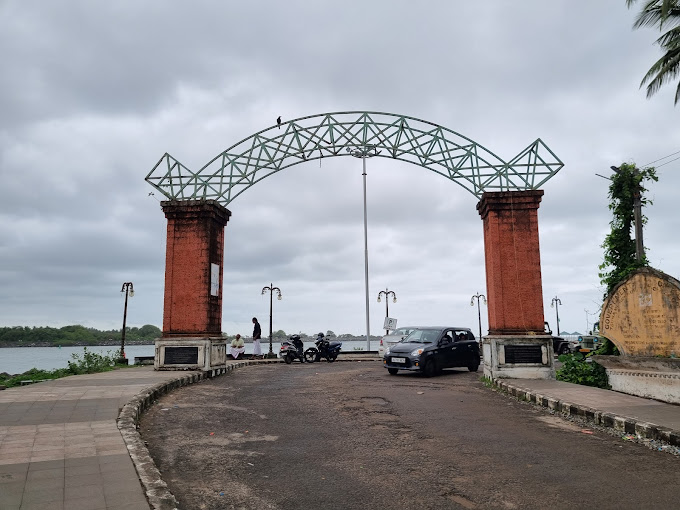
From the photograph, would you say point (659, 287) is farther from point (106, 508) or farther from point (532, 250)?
point (106, 508)

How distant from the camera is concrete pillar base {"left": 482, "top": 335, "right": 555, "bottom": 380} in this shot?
1352cm

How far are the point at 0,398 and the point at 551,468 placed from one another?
930 cm

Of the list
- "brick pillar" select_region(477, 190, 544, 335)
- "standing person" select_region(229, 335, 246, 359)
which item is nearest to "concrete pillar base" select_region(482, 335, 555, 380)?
"brick pillar" select_region(477, 190, 544, 335)

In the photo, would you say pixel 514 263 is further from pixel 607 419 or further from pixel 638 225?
pixel 607 419

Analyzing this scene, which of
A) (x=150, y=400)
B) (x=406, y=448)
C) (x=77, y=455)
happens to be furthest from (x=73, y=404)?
(x=406, y=448)

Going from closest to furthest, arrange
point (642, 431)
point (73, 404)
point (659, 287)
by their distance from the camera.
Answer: point (642, 431), point (73, 404), point (659, 287)

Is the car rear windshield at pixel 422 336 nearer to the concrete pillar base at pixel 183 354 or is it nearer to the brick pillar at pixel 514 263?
the brick pillar at pixel 514 263

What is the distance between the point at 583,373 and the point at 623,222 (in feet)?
16.3

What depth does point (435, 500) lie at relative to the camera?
14.5 ft

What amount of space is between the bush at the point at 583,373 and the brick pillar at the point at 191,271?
1023 cm

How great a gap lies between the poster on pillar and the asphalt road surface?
6046mm

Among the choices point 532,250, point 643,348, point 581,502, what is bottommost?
point 581,502

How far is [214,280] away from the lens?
52.6 feet

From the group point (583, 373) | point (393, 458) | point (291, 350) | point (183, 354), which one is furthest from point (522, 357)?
point (291, 350)
